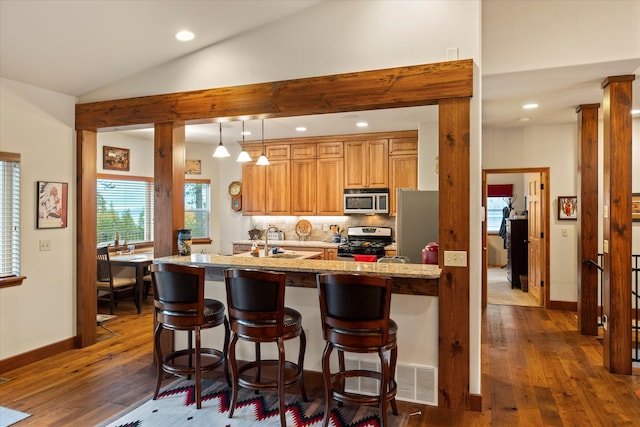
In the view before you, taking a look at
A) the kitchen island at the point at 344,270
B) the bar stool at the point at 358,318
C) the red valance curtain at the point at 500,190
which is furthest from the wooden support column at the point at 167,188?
the red valance curtain at the point at 500,190

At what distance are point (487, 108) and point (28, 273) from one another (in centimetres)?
510

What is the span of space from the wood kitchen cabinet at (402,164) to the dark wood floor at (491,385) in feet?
8.18

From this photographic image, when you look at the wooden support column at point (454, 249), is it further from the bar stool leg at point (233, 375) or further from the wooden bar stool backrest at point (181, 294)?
the wooden bar stool backrest at point (181, 294)

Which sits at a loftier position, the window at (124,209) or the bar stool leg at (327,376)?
the window at (124,209)

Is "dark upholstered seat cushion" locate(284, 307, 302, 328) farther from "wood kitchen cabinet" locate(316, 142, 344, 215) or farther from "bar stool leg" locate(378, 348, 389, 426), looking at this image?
"wood kitchen cabinet" locate(316, 142, 344, 215)

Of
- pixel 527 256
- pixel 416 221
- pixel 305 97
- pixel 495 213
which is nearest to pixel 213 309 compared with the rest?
pixel 305 97

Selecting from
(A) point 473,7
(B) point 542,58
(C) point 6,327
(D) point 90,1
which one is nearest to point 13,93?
(D) point 90,1

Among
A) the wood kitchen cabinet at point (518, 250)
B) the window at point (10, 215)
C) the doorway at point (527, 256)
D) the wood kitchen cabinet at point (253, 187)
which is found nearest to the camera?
the window at point (10, 215)

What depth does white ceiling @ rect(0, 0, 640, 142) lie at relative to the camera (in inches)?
116

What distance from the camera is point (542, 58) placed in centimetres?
350

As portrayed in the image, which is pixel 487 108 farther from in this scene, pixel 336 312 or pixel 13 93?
pixel 13 93

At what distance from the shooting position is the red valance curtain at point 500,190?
33.1 ft

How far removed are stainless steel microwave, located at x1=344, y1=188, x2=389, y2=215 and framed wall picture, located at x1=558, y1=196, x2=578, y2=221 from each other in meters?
2.45

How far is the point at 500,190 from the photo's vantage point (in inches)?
400
